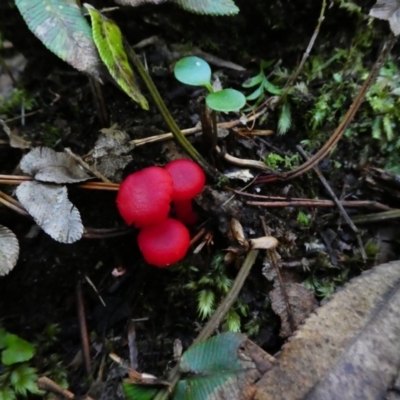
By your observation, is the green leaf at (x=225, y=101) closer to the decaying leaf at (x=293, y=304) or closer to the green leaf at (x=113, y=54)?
the green leaf at (x=113, y=54)

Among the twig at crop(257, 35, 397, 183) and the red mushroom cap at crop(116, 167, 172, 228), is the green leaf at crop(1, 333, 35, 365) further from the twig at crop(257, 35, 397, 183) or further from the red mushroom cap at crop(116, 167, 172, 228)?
the twig at crop(257, 35, 397, 183)

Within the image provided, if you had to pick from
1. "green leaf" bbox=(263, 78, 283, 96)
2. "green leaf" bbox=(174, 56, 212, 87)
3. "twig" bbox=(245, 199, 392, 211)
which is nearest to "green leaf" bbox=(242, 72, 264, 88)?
"green leaf" bbox=(263, 78, 283, 96)

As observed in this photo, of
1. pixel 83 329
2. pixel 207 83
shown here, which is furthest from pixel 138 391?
pixel 207 83

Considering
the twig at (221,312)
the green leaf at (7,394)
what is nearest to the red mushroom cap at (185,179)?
the twig at (221,312)

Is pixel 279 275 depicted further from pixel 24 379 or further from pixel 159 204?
pixel 24 379

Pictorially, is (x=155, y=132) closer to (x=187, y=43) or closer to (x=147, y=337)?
(x=187, y=43)

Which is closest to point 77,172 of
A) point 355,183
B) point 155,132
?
point 155,132

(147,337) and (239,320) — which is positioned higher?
(239,320)
